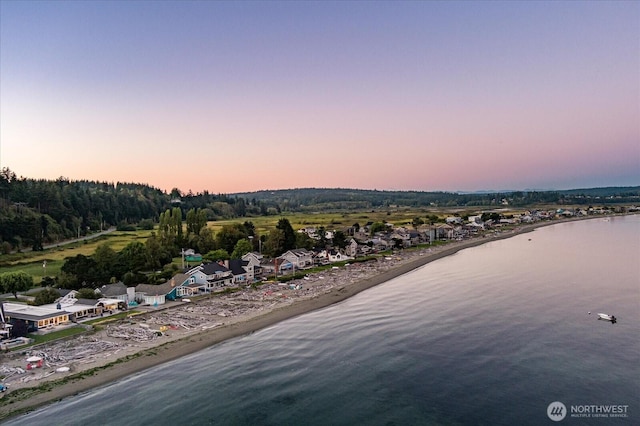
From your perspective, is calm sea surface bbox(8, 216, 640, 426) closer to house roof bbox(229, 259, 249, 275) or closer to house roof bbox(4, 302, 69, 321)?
house roof bbox(4, 302, 69, 321)

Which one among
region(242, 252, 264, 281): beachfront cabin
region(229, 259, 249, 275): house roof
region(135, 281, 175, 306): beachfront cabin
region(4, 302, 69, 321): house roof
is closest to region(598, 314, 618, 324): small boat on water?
region(242, 252, 264, 281): beachfront cabin

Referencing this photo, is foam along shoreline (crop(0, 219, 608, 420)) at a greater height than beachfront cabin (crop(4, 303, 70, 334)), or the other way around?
beachfront cabin (crop(4, 303, 70, 334))

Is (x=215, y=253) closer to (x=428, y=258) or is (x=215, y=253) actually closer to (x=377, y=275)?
(x=377, y=275)

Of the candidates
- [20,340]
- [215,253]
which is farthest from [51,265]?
[20,340]

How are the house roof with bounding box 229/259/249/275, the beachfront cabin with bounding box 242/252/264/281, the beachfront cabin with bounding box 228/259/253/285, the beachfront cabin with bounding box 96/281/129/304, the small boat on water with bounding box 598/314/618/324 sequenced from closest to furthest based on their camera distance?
the small boat on water with bounding box 598/314/618/324 → the beachfront cabin with bounding box 96/281/129/304 → the beachfront cabin with bounding box 228/259/253/285 → the house roof with bounding box 229/259/249/275 → the beachfront cabin with bounding box 242/252/264/281

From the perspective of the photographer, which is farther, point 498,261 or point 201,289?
point 498,261
